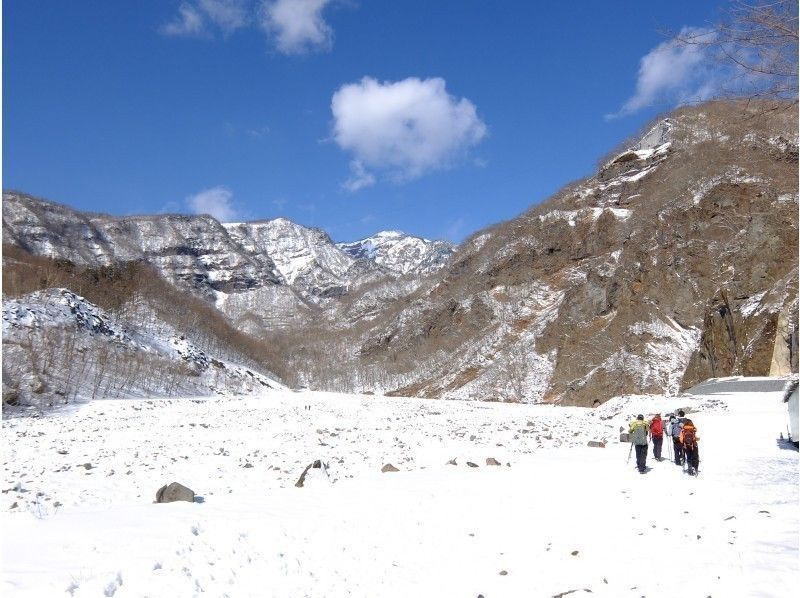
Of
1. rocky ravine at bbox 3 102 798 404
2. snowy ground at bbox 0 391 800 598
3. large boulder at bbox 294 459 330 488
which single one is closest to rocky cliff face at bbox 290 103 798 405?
rocky ravine at bbox 3 102 798 404

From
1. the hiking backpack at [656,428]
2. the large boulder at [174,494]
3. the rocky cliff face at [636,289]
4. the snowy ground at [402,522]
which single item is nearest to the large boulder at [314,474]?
the snowy ground at [402,522]

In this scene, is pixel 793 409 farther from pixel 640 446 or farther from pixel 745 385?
pixel 745 385

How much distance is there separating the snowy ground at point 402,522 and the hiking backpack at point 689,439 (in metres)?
0.74

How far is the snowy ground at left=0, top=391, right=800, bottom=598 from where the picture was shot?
22.8 ft

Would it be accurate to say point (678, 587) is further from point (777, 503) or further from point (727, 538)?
point (777, 503)

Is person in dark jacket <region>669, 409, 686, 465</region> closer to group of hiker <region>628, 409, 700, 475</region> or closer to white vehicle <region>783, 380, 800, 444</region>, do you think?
group of hiker <region>628, 409, 700, 475</region>

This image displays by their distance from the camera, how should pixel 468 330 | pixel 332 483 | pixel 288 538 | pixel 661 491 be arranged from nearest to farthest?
pixel 288 538, pixel 661 491, pixel 332 483, pixel 468 330

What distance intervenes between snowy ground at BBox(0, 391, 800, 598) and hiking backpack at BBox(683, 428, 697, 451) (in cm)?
74

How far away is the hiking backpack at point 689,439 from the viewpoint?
1343 cm

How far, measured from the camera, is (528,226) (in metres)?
112

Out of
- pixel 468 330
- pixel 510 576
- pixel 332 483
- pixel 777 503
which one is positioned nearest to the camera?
pixel 510 576

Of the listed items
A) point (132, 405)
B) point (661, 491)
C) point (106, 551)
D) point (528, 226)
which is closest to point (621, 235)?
point (528, 226)

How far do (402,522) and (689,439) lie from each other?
298 inches

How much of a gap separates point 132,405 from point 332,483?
28.4 m
